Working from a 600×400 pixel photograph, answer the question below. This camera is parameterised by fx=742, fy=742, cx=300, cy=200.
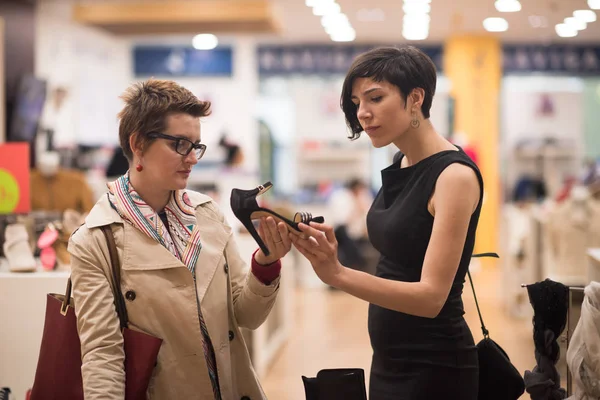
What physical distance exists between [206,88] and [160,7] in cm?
206

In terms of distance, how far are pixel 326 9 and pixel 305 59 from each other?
392 cm

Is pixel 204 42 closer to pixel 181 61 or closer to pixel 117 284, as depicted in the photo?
pixel 181 61

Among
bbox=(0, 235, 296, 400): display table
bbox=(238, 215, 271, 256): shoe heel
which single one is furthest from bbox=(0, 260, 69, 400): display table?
bbox=(238, 215, 271, 256): shoe heel

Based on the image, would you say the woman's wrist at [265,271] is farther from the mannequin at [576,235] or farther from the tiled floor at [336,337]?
the mannequin at [576,235]

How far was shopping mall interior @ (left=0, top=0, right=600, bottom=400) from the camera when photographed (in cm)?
290

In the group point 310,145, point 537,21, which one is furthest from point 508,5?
point 310,145

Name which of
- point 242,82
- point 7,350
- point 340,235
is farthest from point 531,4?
point 7,350

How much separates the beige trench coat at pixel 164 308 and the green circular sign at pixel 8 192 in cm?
211

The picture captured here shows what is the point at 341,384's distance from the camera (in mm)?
1897

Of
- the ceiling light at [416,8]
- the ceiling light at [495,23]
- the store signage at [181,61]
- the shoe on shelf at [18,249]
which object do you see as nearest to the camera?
the shoe on shelf at [18,249]

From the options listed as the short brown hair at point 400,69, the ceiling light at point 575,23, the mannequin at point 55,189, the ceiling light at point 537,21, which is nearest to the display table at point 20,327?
the short brown hair at point 400,69

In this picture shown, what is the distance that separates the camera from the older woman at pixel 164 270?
69.6 inches

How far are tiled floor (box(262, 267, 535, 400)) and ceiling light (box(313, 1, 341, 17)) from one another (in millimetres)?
3582

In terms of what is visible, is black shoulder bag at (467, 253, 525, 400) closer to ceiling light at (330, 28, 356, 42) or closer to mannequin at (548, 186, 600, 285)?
mannequin at (548, 186, 600, 285)
